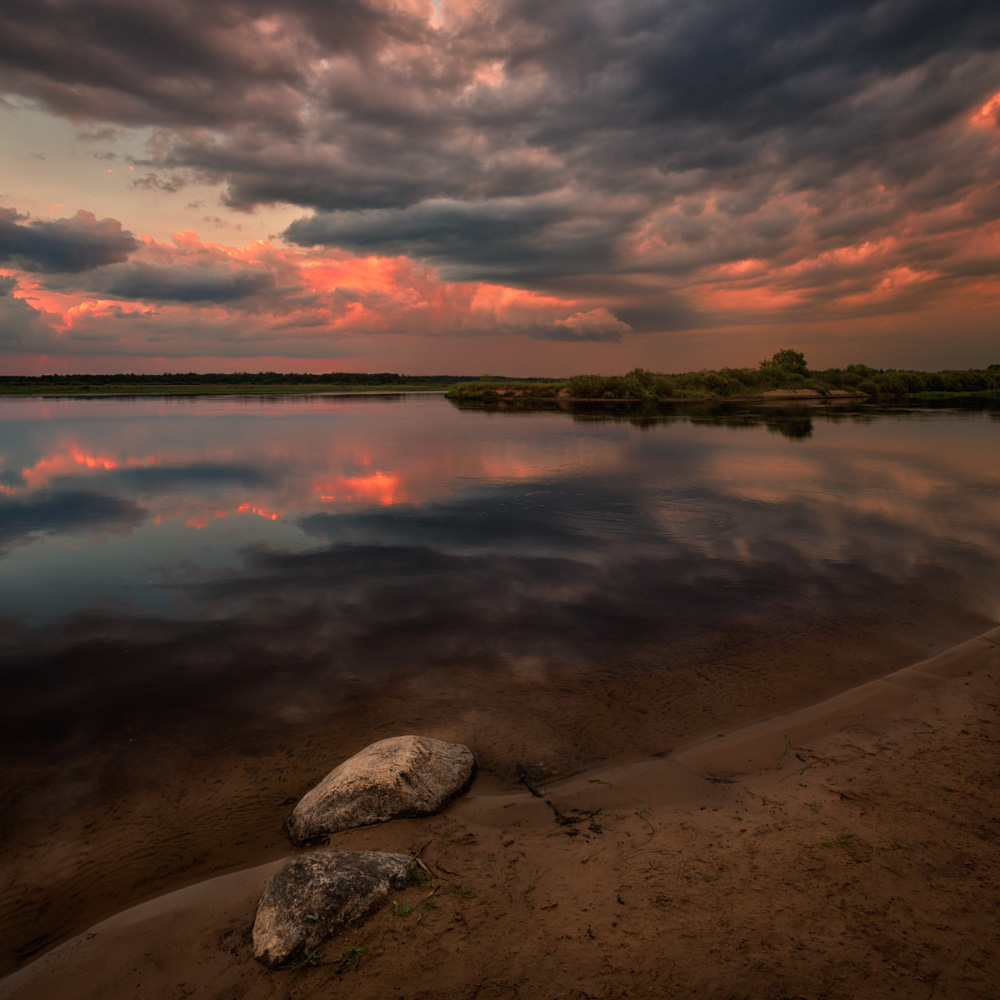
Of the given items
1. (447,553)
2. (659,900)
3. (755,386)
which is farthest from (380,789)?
(755,386)

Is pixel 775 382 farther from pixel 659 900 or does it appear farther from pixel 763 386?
pixel 659 900

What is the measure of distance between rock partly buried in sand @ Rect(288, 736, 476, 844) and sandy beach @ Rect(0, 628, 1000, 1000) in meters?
0.16

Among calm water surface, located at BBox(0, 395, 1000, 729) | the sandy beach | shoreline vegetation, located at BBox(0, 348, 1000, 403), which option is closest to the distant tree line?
shoreline vegetation, located at BBox(0, 348, 1000, 403)

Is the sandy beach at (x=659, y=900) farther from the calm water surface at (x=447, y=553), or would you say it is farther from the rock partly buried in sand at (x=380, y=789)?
the calm water surface at (x=447, y=553)

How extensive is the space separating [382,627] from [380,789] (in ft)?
15.3

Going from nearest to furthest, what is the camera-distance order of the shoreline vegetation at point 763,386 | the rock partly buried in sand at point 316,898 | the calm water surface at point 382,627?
the rock partly buried in sand at point 316,898, the calm water surface at point 382,627, the shoreline vegetation at point 763,386

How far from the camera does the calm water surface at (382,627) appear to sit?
600 cm

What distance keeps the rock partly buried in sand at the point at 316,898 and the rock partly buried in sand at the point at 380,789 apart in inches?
28.5

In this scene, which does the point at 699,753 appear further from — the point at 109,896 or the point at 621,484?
the point at 621,484

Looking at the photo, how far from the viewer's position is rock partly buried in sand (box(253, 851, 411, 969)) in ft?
13.3

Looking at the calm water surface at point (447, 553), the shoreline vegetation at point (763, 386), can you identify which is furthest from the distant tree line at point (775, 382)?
the calm water surface at point (447, 553)

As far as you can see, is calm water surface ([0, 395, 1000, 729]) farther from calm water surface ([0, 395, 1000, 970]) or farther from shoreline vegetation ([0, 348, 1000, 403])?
shoreline vegetation ([0, 348, 1000, 403])

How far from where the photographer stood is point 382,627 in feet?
33.0

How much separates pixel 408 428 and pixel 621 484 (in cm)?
2752
